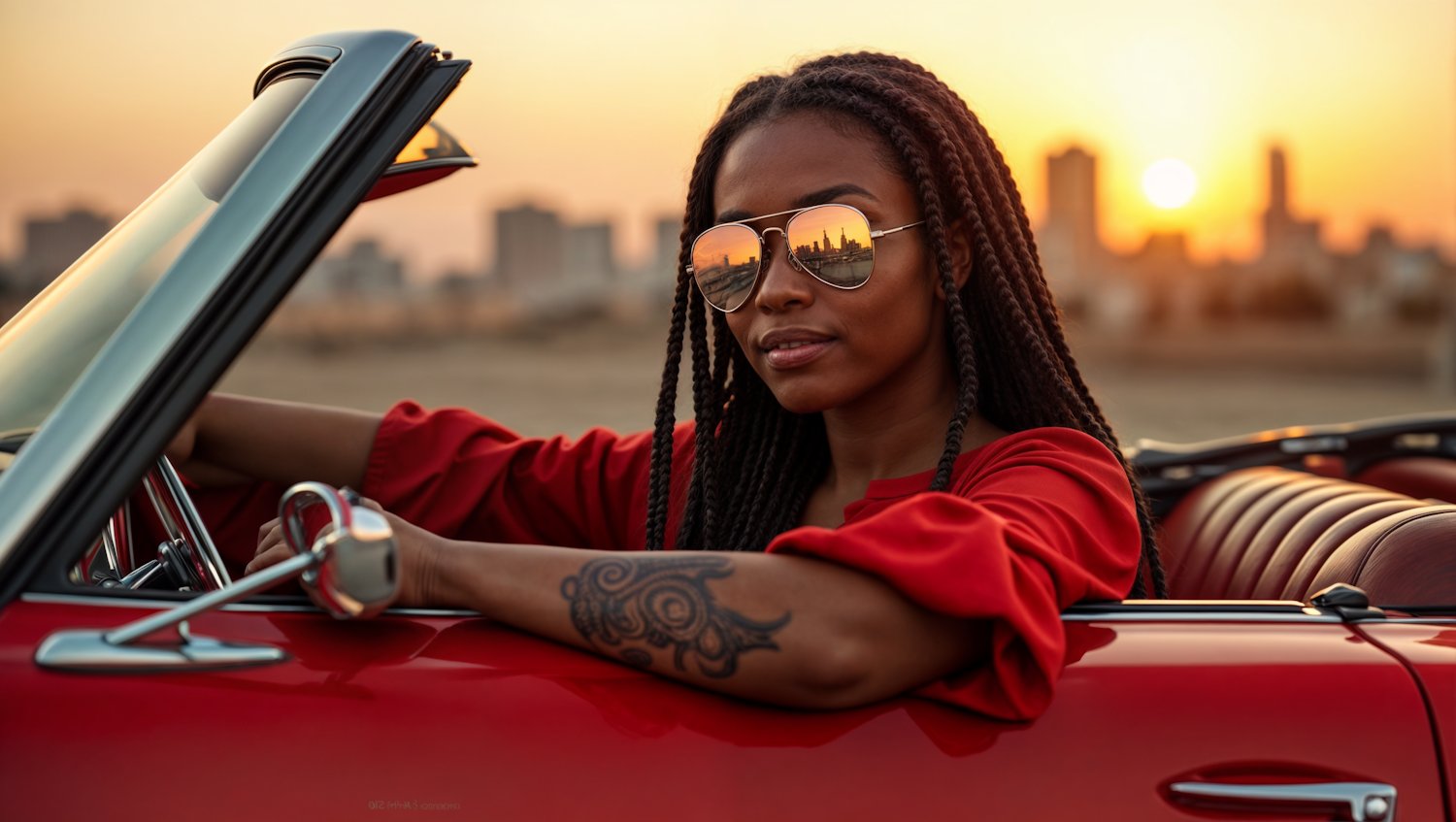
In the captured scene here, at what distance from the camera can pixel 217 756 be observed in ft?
4.35

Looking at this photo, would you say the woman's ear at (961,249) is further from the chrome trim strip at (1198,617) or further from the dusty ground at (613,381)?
the dusty ground at (613,381)

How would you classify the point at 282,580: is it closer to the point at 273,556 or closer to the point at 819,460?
the point at 273,556

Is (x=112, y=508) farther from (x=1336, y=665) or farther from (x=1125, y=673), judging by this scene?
(x=1336, y=665)

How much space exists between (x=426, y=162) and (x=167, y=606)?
3.59ft

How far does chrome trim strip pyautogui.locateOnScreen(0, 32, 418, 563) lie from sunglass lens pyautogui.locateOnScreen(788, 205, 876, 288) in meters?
0.74

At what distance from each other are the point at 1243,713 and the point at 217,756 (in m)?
1.22

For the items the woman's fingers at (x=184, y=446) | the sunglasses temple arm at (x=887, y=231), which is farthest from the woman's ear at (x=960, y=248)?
the woman's fingers at (x=184, y=446)

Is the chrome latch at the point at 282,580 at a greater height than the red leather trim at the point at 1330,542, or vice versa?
the chrome latch at the point at 282,580

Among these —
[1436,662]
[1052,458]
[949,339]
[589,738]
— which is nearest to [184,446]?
[589,738]

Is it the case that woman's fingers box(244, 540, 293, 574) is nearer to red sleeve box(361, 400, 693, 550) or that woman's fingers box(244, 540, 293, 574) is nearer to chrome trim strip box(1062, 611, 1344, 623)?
red sleeve box(361, 400, 693, 550)

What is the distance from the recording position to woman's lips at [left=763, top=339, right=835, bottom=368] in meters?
2.00

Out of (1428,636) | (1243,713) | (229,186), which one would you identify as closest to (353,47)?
(229,186)

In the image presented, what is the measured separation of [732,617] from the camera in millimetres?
1408

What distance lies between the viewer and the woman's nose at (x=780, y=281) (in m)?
1.96
